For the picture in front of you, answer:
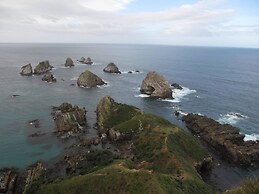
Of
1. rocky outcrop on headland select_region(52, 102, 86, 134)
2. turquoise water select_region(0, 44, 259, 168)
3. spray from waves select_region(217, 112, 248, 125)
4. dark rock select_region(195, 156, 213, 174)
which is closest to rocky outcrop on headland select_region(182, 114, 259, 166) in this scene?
dark rock select_region(195, 156, 213, 174)

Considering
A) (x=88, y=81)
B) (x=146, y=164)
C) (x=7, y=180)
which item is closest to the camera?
(x=7, y=180)

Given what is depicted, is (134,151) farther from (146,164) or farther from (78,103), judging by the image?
(78,103)

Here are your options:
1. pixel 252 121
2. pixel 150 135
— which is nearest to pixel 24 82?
pixel 150 135

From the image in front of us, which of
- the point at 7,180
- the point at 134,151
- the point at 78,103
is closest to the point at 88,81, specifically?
the point at 78,103

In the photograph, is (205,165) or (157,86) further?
(157,86)

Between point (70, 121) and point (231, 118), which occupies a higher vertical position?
point (70, 121)

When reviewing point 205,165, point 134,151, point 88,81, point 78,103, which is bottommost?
point 205,165

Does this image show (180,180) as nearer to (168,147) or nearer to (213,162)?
(168,147)
